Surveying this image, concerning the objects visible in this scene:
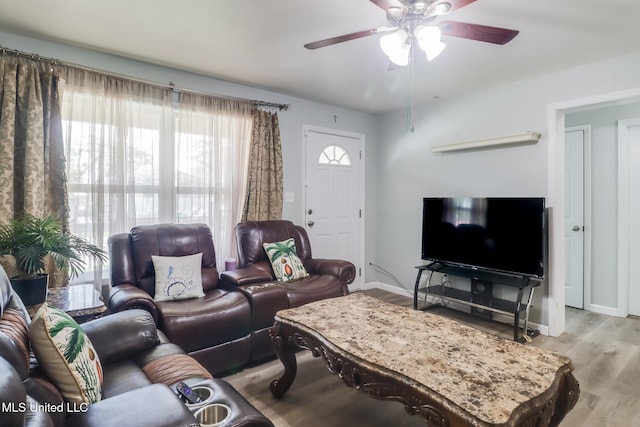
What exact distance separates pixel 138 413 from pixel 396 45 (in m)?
1.96

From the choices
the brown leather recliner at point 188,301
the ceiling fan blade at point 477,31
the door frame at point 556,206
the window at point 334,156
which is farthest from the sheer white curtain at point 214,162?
the door frame at point 556,206

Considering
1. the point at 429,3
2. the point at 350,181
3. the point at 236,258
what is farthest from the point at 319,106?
the point at 429,3

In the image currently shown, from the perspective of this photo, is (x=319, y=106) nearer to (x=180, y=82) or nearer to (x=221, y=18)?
(x=180, y=82)

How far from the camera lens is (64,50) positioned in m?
2.76

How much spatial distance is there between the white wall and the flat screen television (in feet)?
1.02

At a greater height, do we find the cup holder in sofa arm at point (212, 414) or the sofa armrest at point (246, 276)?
the sofa armrest at point (246, 276)

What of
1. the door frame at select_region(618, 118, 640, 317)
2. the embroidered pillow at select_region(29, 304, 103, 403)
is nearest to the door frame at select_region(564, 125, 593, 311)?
the door frame at select_region(618, 118, 640, 317)

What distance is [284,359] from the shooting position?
2.18 metres

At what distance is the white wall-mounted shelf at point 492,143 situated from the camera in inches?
129

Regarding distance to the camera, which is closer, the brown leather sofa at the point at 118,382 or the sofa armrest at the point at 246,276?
the brown leather sofa at the point at 118,382

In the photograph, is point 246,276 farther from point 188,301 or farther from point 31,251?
point 31,251

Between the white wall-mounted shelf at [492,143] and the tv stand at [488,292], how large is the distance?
4.26 ft

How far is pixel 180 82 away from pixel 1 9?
1.30 metres

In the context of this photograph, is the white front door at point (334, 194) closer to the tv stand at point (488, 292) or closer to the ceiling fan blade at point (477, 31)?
the tv stand at point (488, 292)
